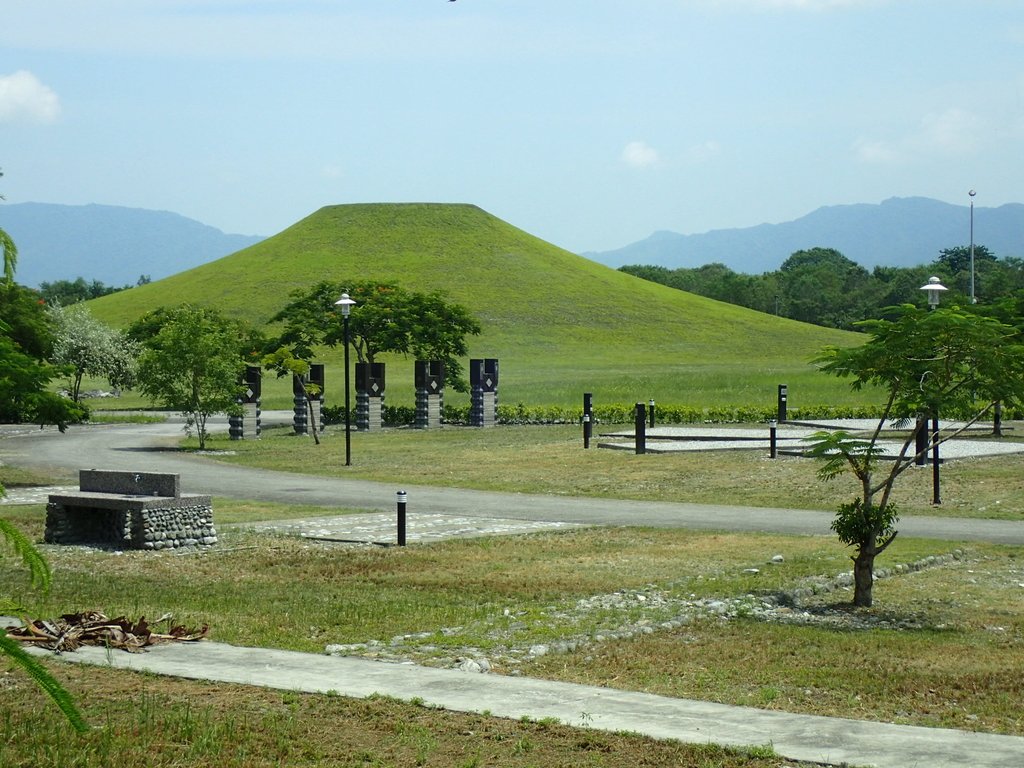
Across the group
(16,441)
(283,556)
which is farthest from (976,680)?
(16,441)

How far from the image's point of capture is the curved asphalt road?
2180cm

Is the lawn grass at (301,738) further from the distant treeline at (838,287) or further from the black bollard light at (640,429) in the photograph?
the distant treeline at (838,287)

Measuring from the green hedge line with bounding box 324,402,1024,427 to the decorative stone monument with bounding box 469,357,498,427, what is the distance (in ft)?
5.60

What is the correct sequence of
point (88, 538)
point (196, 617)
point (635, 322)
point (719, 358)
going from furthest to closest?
point (635, 322) → point (719, 358) → point (88, 538) → point (196, 617)

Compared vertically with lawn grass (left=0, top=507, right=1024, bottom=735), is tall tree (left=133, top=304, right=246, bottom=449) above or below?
above

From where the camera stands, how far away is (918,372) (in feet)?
51.3

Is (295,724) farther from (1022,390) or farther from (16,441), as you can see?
(16,441)

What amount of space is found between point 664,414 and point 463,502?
2669 cm

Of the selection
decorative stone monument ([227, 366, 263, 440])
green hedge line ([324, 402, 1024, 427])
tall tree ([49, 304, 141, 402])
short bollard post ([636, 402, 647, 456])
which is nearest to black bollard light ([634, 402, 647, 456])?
short bollard post ([636, 402, 647, 456])

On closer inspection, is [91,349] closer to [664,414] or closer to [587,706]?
[664,414]

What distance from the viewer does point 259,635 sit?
12.5 m

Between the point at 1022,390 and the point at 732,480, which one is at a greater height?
the point at 1022,390

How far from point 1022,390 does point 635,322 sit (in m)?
102

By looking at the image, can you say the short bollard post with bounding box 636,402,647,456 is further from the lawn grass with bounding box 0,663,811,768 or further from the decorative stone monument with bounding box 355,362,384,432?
the lawn grass with bounding box 0,663,811,768
